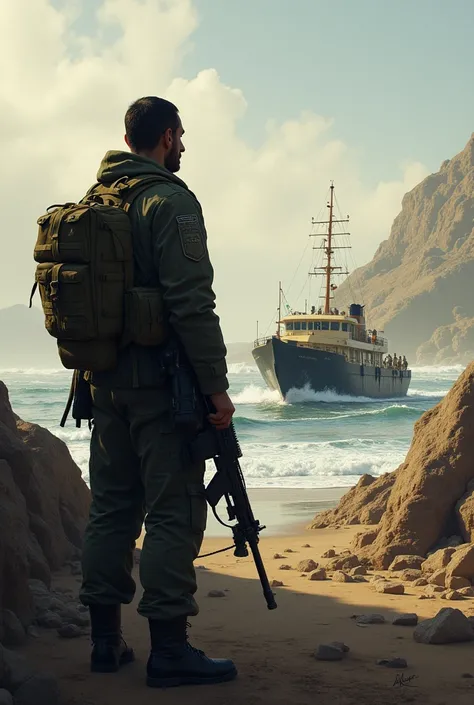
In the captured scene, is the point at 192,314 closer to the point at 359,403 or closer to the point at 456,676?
the point at 456,676

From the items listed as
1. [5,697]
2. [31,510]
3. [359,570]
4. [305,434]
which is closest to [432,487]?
[359,570]

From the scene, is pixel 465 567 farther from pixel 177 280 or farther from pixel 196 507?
pixel 177 280

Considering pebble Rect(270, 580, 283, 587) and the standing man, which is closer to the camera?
the standing man

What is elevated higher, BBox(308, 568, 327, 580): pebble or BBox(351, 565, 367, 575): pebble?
BBox(308, 568, 327, 580): pebble

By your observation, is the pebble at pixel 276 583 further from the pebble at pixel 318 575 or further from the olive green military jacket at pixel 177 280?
the olive green military jacket at pixel 177 280

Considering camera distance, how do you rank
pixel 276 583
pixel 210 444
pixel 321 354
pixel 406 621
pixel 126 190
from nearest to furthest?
pixel 210 444 → pixel 126 190 → pixel 406 621 → pixel 276 583 → pixel 321 354

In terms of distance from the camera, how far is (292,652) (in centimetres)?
363

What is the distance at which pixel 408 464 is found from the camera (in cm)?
644

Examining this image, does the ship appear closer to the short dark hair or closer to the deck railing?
the deck railing

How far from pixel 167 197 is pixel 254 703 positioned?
169 cm

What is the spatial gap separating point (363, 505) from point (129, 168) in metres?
5.14

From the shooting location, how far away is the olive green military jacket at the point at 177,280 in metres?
3.22

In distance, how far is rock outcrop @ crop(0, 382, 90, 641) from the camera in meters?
3.86

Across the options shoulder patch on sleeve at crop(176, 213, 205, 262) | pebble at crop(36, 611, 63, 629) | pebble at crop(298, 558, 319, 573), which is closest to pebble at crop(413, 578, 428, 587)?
pebble at crop(298, 558, 319, 573)
